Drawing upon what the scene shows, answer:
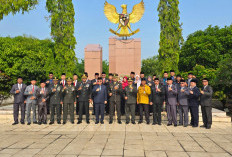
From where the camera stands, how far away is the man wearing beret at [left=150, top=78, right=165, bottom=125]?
269 inches

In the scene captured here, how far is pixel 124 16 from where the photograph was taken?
1599 cm

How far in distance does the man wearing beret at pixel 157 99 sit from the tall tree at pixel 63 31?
42.2ft

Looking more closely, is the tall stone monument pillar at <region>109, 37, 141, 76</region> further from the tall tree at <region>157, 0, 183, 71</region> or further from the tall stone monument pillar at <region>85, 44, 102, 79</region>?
the tall tree at <region>157, 0, 183, 71</region>

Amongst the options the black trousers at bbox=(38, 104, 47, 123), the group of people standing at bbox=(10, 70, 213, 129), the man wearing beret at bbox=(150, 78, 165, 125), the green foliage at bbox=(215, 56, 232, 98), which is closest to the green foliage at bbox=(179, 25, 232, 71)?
the green foliage at bbox=(215, 56, 232, 98)

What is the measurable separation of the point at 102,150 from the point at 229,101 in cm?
922

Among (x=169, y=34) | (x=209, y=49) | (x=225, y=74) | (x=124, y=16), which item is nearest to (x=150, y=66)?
(x=209, y=49)

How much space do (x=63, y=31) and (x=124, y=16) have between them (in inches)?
247

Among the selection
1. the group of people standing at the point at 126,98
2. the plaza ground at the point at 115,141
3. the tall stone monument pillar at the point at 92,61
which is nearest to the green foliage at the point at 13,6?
the group of people standing at the point at 126,98

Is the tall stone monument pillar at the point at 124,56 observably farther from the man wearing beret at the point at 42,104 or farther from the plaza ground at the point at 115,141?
the plaza ground at the point at 115,141

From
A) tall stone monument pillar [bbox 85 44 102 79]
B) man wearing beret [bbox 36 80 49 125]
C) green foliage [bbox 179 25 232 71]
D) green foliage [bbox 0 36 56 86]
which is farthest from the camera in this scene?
green foliage [bbox 179 25 232 71]

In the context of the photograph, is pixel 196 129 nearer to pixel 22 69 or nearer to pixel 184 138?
pixel 184 138

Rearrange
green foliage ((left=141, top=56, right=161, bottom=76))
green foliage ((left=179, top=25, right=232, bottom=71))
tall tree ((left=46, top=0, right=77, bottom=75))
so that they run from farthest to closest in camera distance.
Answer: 1. green foliage ((left=141, top=56, right=161, bottom=76))
2. green foliage ((left=179, top=25, right=232, bottom=71))
3. tall tree ((left=46, top=0, right=77, bottom=75))

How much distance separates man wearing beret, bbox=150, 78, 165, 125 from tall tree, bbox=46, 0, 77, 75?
12.9 m

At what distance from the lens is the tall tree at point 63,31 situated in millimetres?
17922
